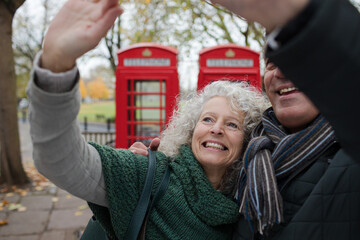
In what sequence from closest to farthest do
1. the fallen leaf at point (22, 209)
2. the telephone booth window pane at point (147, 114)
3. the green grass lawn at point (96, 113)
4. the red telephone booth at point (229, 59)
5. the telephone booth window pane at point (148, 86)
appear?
the fallen leaf at point (22, 209) < the red telephone booth at point (229, 59) < the telephone booth window pane at point (148, 86) < the telephone booth window pane at point (147, 114) < the green grass lawn at point (96, 113)

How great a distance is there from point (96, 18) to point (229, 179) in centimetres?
111

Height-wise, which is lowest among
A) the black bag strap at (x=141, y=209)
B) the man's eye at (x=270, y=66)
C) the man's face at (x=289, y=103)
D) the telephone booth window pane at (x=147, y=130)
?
the telephone booth window pane at (x=147, y=130)

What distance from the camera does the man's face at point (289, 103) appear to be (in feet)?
4.42

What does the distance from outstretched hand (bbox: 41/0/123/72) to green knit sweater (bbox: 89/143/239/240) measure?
0.54 metres

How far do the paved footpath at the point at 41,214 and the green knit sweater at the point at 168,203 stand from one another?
2773 millimetres

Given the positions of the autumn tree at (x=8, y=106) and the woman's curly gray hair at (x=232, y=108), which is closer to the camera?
the woman's curly gray hair at (x=232, y=108)

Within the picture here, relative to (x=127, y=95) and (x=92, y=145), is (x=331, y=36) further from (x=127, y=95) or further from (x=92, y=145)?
(x=127, y=95)

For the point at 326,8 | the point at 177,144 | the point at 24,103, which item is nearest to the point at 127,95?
the point at 177,144

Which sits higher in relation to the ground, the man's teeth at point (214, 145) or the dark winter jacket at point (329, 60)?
the dark winter jacket at point (329, 60)

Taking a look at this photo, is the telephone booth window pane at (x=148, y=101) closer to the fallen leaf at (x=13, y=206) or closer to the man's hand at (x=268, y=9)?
the fallen leaf at (x=13, y=206)

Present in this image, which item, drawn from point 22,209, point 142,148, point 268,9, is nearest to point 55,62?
point 268,9

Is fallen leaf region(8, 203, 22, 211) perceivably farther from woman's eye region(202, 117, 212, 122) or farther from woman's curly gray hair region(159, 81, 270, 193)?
woman's eye region(202, 117, 212, 122)

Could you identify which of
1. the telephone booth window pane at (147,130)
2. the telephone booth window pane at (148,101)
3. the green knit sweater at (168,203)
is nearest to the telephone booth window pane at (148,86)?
the telephone booth window pane at (148,101)

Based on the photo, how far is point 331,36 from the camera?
0.51 metres
